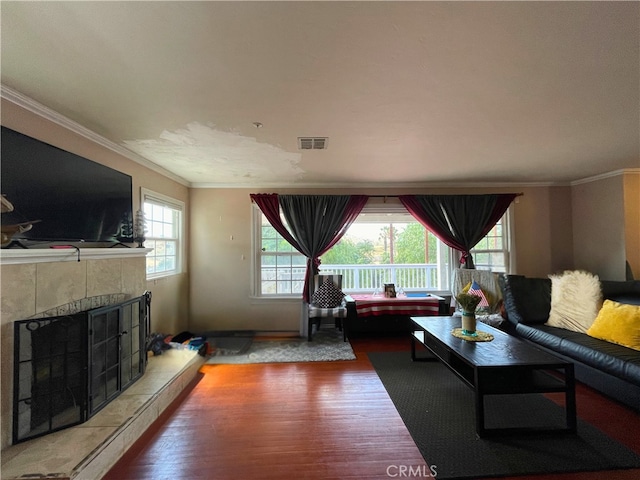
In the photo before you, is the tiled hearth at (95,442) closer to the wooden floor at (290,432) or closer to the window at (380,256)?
Answer: the wooden floor at (290,432)

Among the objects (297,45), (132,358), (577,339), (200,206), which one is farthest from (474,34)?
(200,206)

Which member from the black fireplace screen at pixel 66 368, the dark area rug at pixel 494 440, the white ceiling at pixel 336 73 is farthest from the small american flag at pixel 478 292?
the black fireplace screen at pixel 66 368

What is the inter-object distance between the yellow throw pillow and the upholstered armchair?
2579 mm

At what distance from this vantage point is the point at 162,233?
3652 millimetres

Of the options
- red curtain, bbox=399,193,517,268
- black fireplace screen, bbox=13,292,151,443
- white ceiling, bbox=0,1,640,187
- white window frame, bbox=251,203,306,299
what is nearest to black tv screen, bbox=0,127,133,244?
white ceiling, bbox=0,1,640,187

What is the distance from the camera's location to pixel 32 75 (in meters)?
1.56

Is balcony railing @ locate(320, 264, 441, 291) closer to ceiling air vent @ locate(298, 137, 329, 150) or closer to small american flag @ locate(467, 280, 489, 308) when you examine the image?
small american flag @ locate(467, 280, 489, 308)

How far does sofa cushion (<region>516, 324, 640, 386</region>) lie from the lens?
2.06 metres

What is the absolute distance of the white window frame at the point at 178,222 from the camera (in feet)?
10.4

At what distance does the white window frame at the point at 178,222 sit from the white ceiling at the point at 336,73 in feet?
2.12

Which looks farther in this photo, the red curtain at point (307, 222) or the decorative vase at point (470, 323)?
the red curtain at point (307, 222)

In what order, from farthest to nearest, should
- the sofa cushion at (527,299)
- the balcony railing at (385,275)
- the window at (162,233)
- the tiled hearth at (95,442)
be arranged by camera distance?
the balcony railing at (385,275), the window at (162,233), the sofa cushion at (527,299), the tiled hearth at (95,442)

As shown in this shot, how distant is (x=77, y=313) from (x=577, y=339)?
4.21 metres

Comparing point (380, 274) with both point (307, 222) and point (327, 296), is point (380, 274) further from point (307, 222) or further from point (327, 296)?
point (307, 222)
